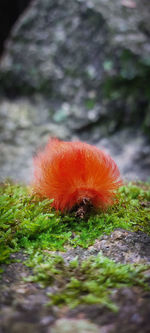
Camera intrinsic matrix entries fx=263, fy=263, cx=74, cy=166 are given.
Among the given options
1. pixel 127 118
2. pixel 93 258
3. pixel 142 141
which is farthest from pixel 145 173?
pixel 93 258

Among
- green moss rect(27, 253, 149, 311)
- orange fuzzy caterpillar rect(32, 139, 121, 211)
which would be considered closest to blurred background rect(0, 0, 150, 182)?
orange fuzzy caterpillar rect(32, 139, 121, 211)

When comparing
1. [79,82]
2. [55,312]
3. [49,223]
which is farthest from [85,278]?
[79,82]

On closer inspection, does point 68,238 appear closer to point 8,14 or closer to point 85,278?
point 85,278

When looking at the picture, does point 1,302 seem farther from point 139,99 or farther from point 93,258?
point 139,99

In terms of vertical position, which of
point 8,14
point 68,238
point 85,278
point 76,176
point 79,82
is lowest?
point 85,278

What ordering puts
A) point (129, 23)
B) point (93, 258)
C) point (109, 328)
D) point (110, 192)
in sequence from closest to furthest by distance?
point (109, 328) < point (93, 258) < point (110, 192) < point (129, 23)

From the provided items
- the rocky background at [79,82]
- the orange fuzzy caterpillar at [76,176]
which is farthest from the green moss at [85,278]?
the rocky background at [79,82]
